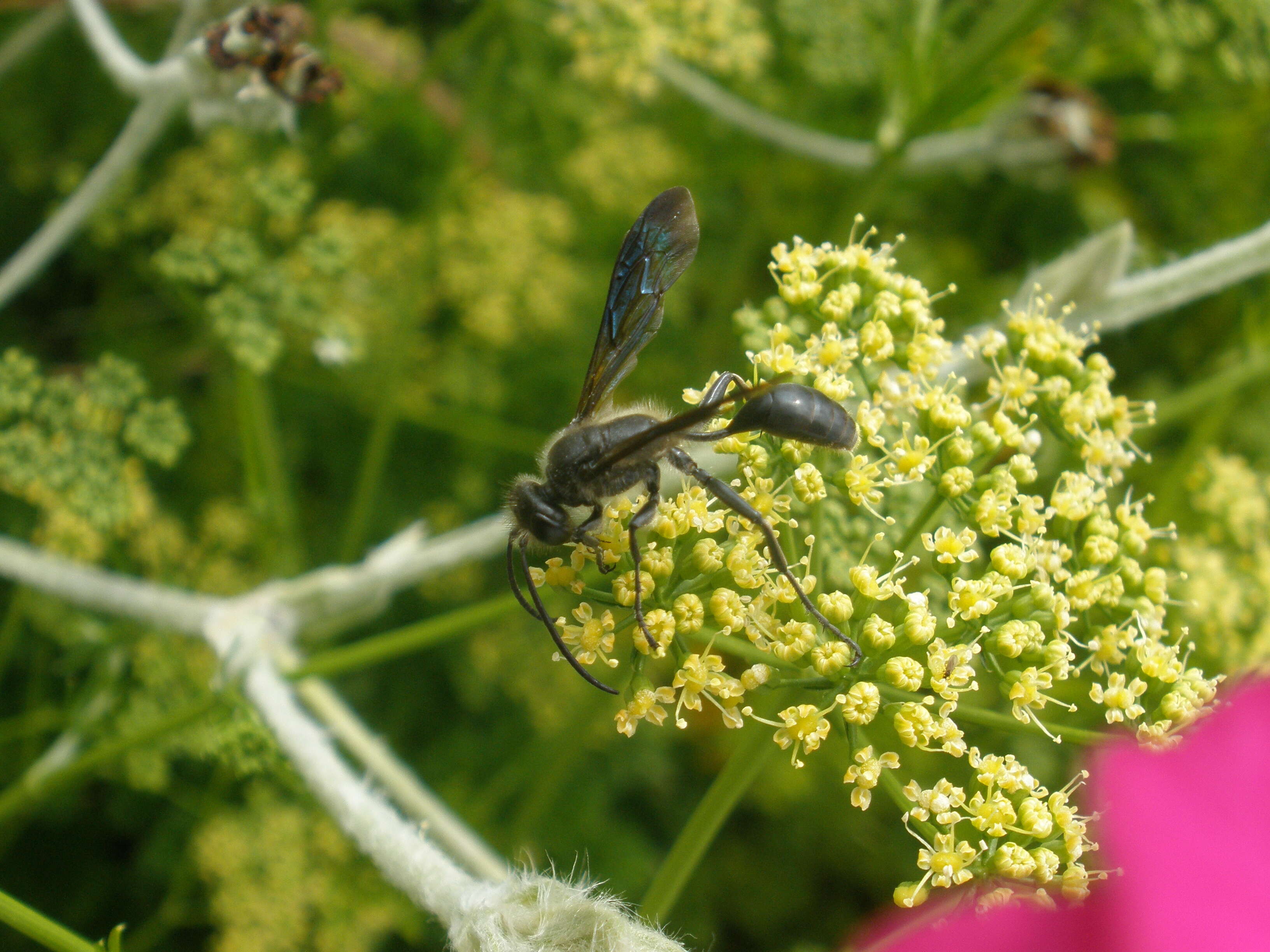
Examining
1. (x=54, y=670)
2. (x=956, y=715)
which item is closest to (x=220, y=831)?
(x=54, y=670)

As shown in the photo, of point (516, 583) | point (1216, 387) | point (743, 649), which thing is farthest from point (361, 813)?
point (1216, 387)

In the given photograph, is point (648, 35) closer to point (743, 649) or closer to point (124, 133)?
point (124, 133)

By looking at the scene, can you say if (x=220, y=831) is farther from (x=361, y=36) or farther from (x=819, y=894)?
(x=361, y=36)

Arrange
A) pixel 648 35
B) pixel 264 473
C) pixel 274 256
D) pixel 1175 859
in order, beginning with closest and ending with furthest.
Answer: pixel 1175 859, pixel 264 473, pixel 648 35, pixel 274 256

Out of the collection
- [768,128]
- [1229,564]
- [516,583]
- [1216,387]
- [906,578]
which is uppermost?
[768,128]

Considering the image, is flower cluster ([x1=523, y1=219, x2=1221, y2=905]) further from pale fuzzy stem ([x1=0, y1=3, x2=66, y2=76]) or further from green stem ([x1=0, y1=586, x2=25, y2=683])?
pale fuzzy stem ([x1=0, y1=3, x2=66, y2=76])

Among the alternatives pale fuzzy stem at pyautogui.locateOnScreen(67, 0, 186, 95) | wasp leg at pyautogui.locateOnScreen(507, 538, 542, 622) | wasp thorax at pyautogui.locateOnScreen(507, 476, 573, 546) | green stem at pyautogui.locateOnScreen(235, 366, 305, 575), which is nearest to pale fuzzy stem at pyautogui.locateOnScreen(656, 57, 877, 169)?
pale fuzzy stem at pyautogui.locateOnScreen(67, 0, 186, 95)

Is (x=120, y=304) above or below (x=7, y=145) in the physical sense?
below

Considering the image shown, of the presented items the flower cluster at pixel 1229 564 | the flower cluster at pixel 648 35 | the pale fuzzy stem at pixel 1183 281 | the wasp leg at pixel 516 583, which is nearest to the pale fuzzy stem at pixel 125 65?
the flower cluster at pixel 648 35
